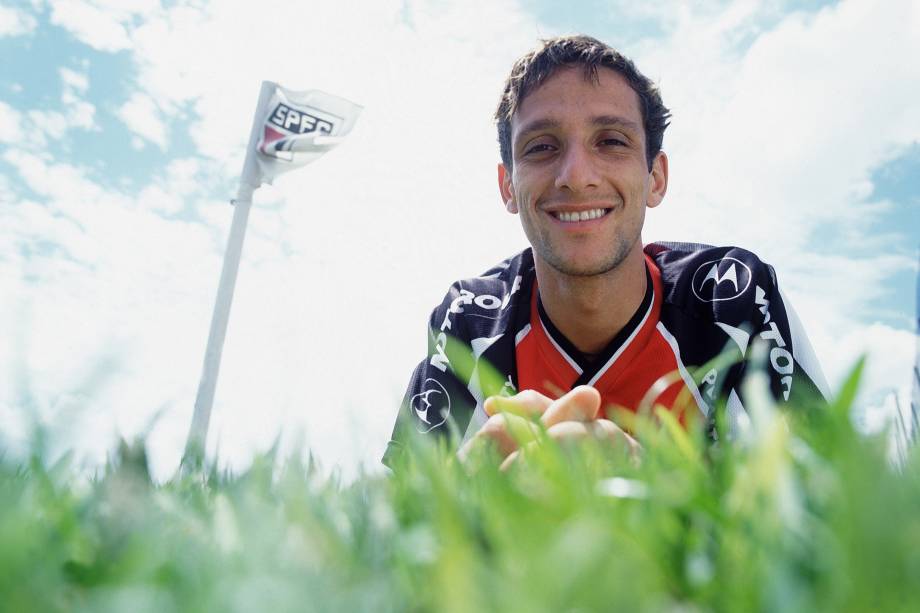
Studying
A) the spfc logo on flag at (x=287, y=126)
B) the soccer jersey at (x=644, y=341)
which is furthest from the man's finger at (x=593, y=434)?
the spfc logo on flag at (x=287, y=126)

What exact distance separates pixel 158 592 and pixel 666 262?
2071 mm

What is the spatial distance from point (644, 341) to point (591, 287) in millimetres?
214

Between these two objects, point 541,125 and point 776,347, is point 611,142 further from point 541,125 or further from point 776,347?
point 776,347

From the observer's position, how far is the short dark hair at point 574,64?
2.16 metres

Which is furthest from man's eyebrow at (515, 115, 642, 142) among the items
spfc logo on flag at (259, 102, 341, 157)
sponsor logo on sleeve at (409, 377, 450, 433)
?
spfc logo on flag at (259, 102, 341, 157)

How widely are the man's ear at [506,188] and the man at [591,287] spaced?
0.19m

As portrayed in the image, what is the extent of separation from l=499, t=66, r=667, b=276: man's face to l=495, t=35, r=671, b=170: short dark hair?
0.13 ft

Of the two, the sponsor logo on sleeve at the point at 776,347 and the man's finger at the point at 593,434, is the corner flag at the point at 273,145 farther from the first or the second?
the man's finger at the point at 593,434

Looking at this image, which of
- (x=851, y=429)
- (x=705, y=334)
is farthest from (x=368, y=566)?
(x=705, y=334)

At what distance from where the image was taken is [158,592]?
0.20m

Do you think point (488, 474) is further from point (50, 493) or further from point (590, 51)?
point (590, 51)

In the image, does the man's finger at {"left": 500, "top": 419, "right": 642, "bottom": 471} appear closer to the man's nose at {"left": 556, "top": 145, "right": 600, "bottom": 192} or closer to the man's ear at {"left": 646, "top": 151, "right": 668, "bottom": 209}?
the man's nose at {"left": 556, "top": 145, "right": 600, "bottom": 192}

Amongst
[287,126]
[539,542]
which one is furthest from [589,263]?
[287,126]

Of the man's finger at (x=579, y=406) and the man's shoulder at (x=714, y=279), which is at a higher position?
the man's shoulder at (x=714, y=279)
